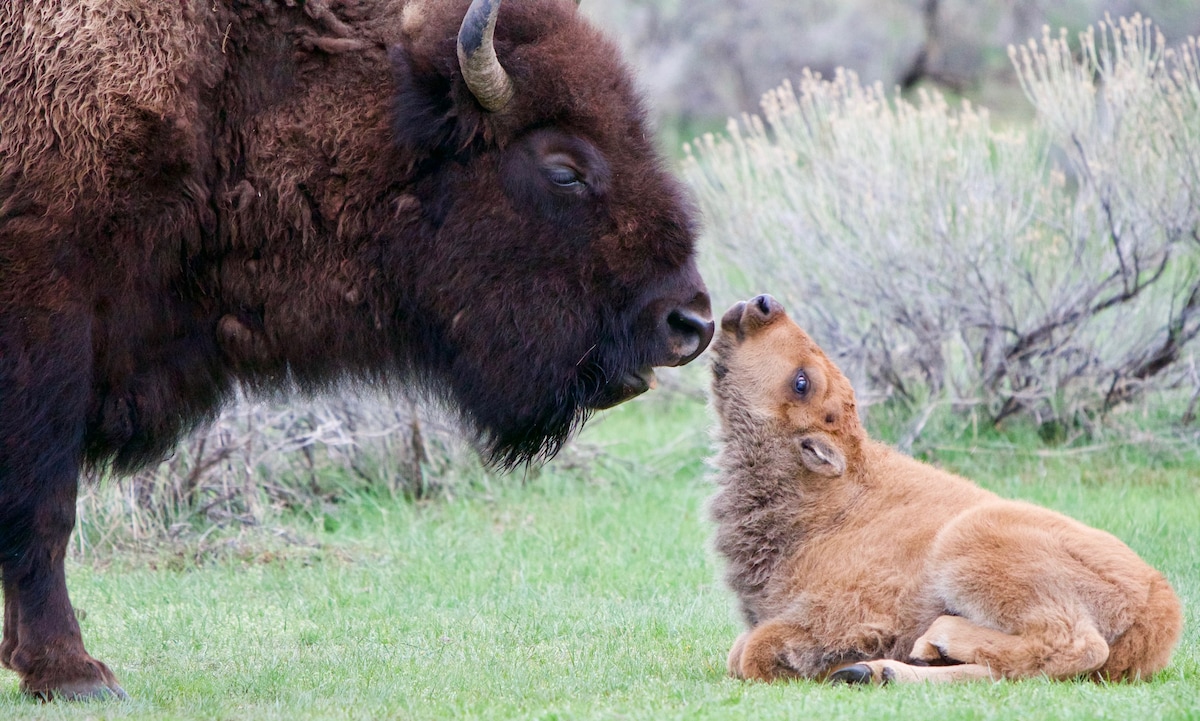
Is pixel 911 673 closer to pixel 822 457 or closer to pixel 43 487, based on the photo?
pixel 822 457

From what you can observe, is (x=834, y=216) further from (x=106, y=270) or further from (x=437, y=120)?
(x=106, y=270)

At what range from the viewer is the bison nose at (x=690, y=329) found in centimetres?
498

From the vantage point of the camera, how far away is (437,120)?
500cm

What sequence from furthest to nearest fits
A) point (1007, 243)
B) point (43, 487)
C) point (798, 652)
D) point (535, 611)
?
point (1007, 243)
point (535, 611)
point (798, 652)
point (43, 487)

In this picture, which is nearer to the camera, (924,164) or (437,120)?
(437,120)

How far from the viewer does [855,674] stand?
468 centimetres

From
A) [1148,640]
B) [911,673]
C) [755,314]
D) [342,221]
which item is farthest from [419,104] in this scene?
[1148,640]

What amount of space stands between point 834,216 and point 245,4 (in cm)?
618

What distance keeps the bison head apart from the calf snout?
65 centimetres

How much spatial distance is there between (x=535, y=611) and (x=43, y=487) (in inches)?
103

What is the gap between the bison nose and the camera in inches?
196

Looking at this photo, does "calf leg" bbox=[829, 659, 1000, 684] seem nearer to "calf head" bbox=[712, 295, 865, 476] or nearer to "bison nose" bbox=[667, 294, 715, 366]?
"calf head" bbox=[712, 295, 865, 476]

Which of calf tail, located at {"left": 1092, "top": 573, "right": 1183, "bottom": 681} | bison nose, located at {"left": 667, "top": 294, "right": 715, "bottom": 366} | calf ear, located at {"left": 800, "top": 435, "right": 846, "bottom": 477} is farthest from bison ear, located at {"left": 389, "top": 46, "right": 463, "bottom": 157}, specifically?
calf tail, located at {"left": 1092, "top": 573, "right": 1183, "bottom": 681}

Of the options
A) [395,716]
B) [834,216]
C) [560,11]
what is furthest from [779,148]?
[395,716]
